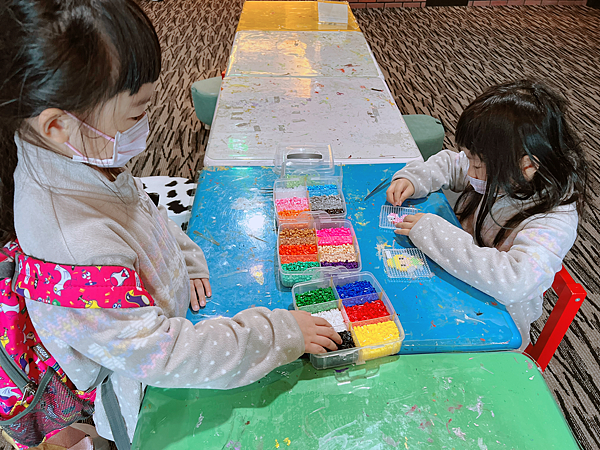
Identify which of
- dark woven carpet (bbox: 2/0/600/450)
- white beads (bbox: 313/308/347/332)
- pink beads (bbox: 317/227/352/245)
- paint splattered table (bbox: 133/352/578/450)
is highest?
pink beads (bbox: 317/227/352/245)

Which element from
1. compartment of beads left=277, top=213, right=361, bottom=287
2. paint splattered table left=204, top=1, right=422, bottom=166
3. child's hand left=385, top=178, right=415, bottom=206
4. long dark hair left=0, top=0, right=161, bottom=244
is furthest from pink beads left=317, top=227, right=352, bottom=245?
long dark hair left=0, top=0, right=161, bottom=244

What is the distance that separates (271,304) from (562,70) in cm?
458

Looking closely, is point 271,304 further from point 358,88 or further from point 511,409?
point 358,88

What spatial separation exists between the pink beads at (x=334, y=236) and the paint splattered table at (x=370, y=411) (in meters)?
0.37

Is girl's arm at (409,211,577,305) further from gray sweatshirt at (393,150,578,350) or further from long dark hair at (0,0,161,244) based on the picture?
long dark hair at (0,0,161,244)

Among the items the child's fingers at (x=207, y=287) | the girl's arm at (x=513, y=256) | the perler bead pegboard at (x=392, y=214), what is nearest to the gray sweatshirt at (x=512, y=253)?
the girl's arm at (x=513, y=256)

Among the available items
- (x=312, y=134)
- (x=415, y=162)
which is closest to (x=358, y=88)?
(x=312, y=134)

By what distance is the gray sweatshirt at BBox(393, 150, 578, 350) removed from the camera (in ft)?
3.26

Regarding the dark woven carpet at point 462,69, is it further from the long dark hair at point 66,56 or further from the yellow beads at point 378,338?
the long dark hair at point 66,56

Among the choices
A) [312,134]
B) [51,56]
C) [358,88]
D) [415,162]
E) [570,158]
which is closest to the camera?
[51,56]

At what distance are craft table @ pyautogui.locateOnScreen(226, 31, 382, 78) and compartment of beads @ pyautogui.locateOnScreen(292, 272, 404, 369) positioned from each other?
1.47 metres

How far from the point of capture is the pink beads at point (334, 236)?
117 centimetres

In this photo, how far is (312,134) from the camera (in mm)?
1676

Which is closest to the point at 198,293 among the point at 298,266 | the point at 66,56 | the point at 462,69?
the point at 298,266
